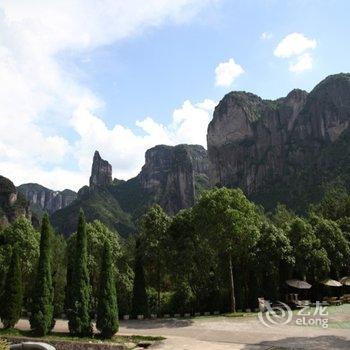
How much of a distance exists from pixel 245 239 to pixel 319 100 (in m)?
141

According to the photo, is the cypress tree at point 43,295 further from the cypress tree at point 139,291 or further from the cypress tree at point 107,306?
the cypress tree at point 139,291

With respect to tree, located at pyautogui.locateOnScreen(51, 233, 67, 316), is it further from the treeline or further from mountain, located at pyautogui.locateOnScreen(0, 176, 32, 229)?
mountain, located at pyautogui.locateOnScreen(0, 176, 32, 229)

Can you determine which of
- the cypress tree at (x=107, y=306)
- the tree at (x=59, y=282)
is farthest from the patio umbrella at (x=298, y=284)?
the tree at (x=59, y=282)

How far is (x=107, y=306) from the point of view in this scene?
2312cm

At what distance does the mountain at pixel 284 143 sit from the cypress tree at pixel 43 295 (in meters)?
105

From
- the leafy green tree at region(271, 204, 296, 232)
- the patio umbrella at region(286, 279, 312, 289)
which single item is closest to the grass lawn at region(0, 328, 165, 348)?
the patio umbrella at region(286, 279, 312, 289)

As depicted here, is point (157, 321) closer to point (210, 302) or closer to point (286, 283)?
point (210, 302)

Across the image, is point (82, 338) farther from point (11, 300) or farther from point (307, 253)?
point (307, 253)

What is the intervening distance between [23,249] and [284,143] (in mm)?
140713

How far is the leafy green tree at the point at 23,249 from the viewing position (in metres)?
35.8

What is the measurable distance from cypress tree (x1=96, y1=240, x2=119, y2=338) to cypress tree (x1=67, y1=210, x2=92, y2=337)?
0.80 m

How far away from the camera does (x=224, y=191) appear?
3173cm

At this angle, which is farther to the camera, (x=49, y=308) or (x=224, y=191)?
(x=224, y=191)

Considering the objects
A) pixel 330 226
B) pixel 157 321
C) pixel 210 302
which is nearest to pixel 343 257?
pixel 330 226
